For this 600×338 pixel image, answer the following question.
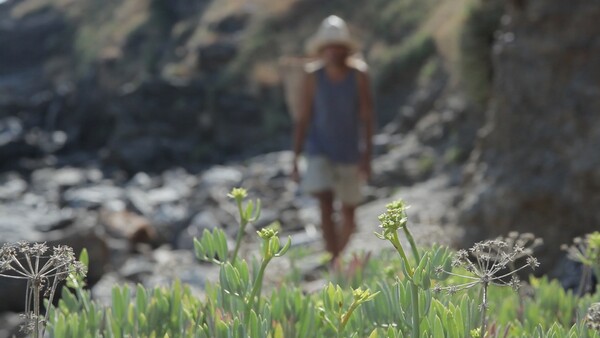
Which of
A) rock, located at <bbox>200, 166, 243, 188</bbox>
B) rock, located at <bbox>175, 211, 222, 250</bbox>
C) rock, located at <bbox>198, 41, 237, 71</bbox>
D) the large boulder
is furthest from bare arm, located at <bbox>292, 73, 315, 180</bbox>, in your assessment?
rock, located at <bbox>198, 41, 237, 71</bbox>

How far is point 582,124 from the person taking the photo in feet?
17.6

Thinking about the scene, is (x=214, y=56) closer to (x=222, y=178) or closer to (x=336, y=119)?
(x=222, y=178)

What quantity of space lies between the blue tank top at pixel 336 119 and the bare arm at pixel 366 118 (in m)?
0.05

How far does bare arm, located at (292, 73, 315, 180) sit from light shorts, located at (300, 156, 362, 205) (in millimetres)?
155

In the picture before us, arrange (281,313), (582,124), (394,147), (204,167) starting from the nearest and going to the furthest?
(281,313)
(582,124)
(394,147)
(204,167)

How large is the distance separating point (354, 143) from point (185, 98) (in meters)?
Result: 27.3

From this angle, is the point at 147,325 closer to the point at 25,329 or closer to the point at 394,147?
the point at 25,329

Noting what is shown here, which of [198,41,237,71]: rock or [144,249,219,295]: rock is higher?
[198,41,237,71]: rock

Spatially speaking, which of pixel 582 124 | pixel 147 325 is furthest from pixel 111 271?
pixel 147 325

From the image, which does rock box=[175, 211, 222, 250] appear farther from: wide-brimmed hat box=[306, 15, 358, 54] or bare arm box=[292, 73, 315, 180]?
wide-brimmed hat box=[306, 15, 358, 54]

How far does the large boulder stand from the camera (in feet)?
17.3

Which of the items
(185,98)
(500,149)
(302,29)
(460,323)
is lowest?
(460,323)

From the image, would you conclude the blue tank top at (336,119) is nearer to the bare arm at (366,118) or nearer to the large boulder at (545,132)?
the bare arm at (366,118)

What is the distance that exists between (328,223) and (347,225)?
27cm
